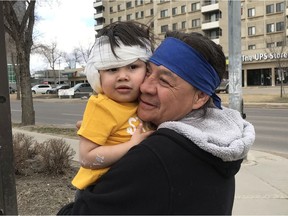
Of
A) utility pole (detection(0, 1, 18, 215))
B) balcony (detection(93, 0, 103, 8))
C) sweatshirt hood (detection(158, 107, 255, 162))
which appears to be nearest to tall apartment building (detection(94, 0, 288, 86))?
balcony (detection(93, 0, 103, 8))

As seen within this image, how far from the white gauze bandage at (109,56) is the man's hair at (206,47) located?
0.20 metres

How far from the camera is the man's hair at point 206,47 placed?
1.48 metres

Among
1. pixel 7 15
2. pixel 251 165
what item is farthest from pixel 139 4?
pixel 251 165

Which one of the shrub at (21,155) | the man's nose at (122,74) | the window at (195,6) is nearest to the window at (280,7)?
the window at (195,6)

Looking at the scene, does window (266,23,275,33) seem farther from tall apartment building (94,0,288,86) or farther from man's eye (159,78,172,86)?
man's eye (159,78,172,86)

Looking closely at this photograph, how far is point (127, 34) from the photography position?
173 centimetres

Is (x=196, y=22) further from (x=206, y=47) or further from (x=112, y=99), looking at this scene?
(x=206, y=47)

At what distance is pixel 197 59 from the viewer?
1.46 meters

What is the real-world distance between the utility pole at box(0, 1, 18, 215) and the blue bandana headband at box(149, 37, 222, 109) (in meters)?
2.55

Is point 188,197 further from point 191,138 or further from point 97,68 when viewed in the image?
point 97,68

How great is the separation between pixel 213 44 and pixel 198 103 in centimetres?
22

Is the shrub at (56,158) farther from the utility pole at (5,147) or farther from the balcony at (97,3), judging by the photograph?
A: the balcony at (97,3)

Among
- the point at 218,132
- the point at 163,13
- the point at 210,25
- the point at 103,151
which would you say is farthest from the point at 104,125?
the point at 163,13

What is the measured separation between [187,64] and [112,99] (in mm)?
420
